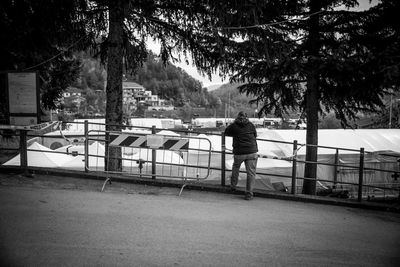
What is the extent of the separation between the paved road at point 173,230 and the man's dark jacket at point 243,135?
115 cm

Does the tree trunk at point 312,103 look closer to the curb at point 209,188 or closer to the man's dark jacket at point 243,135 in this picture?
the curb at point 209,188

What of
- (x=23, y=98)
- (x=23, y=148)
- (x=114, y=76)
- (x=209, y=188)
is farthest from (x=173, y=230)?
(x=114, y=76)

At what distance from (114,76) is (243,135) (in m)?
3.95

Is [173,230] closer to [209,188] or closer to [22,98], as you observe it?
[209,188]

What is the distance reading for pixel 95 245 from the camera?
4047mm

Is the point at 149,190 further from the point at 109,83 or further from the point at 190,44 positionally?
the point at 190,44

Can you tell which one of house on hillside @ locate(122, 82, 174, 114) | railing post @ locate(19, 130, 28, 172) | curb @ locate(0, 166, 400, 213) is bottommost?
curb @ locate(0, 166, 400, 213)

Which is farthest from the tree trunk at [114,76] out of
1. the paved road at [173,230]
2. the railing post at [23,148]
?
the railing post at [23,148]

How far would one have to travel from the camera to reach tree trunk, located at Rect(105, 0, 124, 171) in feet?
27.5

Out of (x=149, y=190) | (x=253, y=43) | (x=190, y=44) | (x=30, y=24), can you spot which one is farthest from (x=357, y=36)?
(x=30, y=24)

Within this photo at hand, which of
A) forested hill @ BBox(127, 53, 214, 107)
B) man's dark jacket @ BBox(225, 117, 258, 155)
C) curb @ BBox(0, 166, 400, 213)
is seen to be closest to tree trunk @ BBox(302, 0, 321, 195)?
curb @ BBox(0, 166, 400, 213)

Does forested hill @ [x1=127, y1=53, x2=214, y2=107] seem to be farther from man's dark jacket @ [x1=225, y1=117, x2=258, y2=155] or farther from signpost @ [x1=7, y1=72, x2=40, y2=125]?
man's dark jacket @ [x1=225, y1=117, x2=258, y2=155]

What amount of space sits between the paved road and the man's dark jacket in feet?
3.78

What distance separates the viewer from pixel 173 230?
15.8 ft
